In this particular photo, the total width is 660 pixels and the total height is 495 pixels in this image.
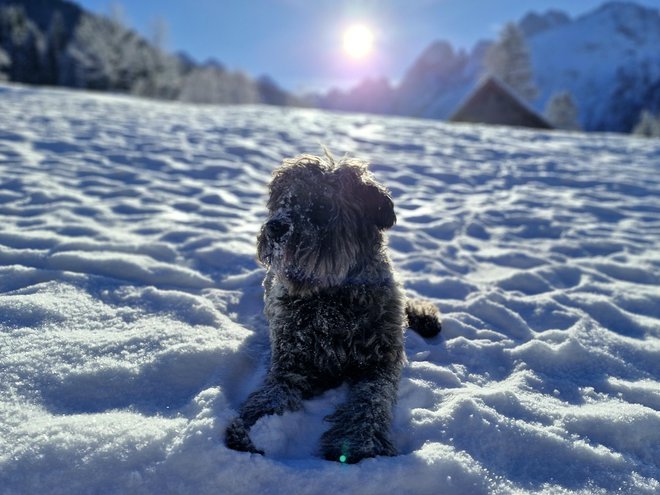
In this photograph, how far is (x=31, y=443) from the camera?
2.03m

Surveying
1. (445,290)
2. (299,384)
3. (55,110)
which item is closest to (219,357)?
(299,384)

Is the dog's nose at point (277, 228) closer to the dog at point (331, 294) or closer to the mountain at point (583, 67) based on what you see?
the dog at point (331, 294)

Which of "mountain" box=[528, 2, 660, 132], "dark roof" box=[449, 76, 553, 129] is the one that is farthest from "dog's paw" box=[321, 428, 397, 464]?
"mountain" box=[528, 2, 660, 132]

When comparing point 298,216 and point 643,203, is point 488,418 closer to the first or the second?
point 298,216

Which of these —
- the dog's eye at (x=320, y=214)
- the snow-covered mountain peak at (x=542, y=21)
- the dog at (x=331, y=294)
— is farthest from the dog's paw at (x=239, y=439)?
the snow-covered mountain peak at (x=542, y=21)

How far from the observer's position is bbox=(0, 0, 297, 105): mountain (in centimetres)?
4716

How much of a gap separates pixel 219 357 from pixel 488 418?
5.75 ft

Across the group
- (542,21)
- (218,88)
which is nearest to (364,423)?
(218,88)

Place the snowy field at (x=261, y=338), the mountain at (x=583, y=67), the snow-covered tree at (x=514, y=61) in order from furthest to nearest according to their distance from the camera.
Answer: the mountain at (x=583, y=67), the snow-covered tree at (x=514, y=61), the snowy field at (x=261, y=338)

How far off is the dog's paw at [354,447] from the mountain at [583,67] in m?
103

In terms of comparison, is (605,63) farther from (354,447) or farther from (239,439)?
(239,439)

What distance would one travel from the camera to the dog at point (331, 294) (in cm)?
258

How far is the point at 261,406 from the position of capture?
7.78 feet

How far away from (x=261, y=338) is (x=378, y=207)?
1.34 metres
